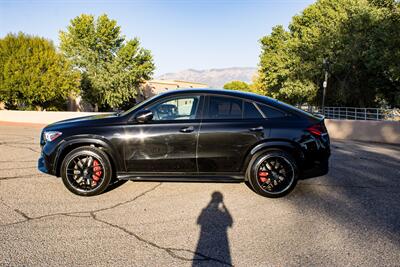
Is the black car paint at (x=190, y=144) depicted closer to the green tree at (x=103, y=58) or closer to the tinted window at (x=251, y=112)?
the tinted window at (x=251, y=112)

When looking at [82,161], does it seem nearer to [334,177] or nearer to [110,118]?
[110,118]

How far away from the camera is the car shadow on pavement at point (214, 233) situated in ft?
9.42

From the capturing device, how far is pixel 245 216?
12.7 ft

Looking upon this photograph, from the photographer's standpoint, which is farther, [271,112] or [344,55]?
[344,55]

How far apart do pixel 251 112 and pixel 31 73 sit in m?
32.8

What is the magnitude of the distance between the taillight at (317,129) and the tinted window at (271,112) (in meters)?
0.46

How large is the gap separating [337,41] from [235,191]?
28.3 metres

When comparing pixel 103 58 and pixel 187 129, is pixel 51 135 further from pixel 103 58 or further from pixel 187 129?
pixel 103 58

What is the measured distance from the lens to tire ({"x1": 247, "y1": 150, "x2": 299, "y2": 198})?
4.51m

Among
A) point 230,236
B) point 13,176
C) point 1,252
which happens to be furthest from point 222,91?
point 13,176

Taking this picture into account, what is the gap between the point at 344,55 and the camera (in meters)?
27.6

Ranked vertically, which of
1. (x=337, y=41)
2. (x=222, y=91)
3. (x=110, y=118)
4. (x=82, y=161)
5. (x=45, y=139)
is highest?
(x=337, y=41)

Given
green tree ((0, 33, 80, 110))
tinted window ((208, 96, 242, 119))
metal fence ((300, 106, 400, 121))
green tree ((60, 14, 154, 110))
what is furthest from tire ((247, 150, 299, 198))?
green tree ((60, 14, 154, 110))

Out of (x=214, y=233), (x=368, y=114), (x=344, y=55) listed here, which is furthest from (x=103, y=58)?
(x=214, y=233)
